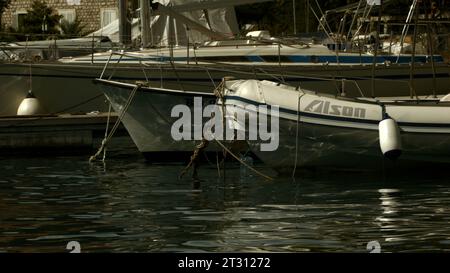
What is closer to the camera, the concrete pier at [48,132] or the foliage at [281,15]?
the concrete pier at [48,132]

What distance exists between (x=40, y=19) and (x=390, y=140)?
111 ft

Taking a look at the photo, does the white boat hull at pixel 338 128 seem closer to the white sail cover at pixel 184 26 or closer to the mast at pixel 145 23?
the mast at pixel 145 23

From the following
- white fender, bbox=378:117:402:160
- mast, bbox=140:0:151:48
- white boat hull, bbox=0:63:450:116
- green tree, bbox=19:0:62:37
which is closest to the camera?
white fender, bbox=378:117:402:160

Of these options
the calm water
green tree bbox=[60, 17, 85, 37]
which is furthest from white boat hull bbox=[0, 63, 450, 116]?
green tree bbox=[60, 17, 85, 37]

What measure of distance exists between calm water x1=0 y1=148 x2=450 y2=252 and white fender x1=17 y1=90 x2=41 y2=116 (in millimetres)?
3391

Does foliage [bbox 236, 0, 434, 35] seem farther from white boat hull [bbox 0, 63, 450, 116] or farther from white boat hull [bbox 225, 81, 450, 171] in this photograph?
white boat hull [bbox 225, 81, 450, 171]

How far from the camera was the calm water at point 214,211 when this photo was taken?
1271 cm

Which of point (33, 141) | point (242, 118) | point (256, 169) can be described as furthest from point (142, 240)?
point (33, 141)

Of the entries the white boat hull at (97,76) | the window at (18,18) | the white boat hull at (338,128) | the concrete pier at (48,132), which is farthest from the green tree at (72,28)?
the white boat hull at (338,128)

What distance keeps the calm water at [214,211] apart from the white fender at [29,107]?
3.39m

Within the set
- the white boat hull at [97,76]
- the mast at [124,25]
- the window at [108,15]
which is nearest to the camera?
the white boat hull at [97,76]

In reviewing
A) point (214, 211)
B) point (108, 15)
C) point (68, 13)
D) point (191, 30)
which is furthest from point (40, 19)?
point (214, 211)

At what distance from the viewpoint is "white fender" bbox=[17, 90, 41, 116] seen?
77.7ft
